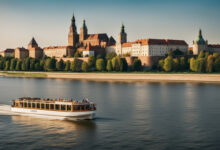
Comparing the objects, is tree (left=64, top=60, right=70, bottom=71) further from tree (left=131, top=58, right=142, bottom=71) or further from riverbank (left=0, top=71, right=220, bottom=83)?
tree (left=131, top=58, right=142, bottom=71)

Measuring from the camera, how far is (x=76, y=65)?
3930 inches

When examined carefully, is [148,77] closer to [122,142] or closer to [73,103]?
[73,103]

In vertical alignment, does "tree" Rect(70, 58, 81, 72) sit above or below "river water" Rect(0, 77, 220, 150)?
above

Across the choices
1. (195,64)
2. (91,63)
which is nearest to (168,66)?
(195,64)

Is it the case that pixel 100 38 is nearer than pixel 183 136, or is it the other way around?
pixel 183 136

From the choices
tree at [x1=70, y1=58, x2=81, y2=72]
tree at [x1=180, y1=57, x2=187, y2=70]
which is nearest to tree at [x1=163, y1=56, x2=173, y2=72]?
tree at [x1=180, y1=57, x2=187, y2=70]

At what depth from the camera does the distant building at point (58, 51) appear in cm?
13362

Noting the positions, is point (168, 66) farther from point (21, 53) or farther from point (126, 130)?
point (21, 53)

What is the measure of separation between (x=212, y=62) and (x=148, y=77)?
13.0 meters

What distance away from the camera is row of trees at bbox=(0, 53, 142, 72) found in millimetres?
89544

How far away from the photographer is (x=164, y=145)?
20141 millimetres

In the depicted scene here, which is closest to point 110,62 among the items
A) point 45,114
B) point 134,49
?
point 134,49

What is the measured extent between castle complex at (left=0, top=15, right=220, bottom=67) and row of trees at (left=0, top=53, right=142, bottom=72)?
7.51m

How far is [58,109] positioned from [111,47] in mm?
99503
